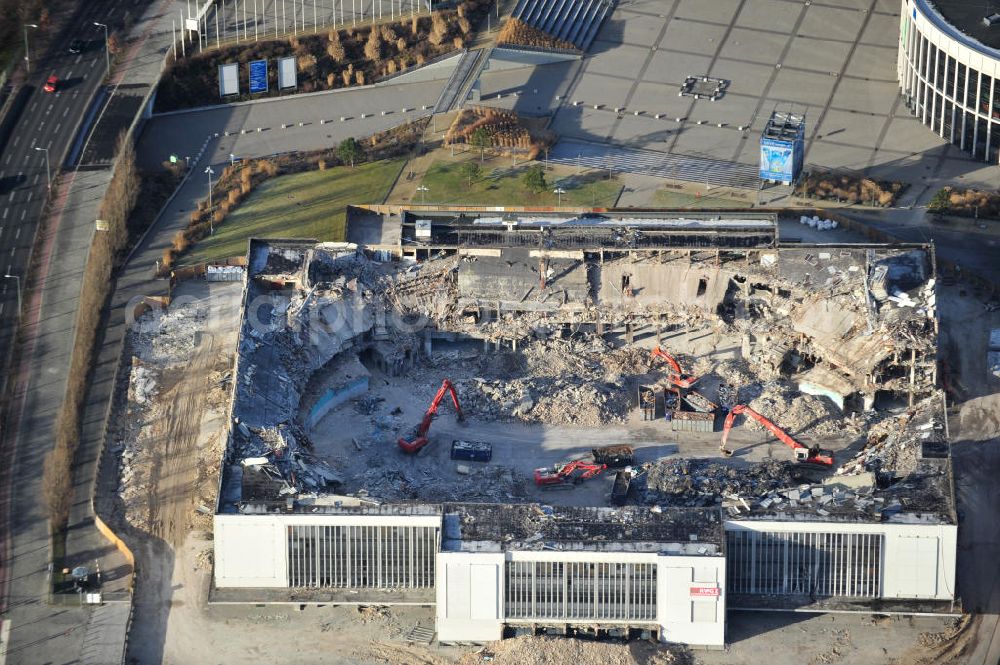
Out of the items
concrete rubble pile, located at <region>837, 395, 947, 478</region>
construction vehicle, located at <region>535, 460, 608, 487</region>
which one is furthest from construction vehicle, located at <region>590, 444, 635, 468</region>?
concrete rubble pile, located at <region>837, 395, 947, 478</region>

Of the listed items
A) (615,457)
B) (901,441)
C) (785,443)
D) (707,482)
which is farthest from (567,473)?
(901,441)

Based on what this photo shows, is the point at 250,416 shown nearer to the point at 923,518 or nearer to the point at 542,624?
the point at 542,624

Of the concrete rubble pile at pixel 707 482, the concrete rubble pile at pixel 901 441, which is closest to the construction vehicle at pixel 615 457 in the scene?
the concrete rubble pile at pixel 707 482

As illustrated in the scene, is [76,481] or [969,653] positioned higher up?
[76,481]

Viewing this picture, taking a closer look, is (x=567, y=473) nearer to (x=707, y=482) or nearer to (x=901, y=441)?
(x=707, y=482)

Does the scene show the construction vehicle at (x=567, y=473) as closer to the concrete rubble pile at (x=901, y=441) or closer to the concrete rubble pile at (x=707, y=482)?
the concrete rubble pile at (x=707, y=482)

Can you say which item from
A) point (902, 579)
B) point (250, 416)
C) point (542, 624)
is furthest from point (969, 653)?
point (250, 416)
